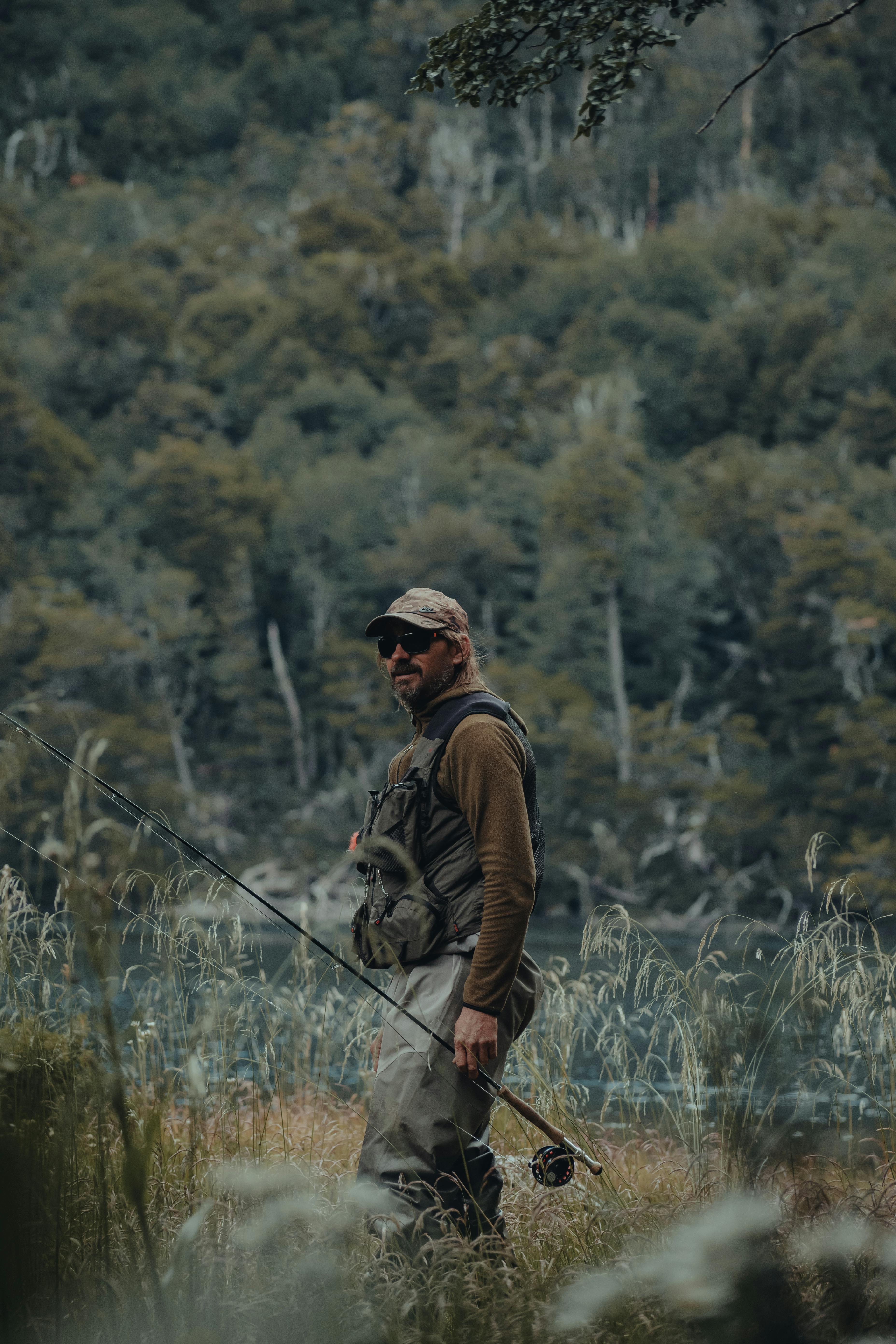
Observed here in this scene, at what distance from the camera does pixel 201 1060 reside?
6.36ft

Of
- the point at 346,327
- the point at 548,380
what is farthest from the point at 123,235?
the point at 548,380

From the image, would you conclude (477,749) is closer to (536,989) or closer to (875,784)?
(536,989)

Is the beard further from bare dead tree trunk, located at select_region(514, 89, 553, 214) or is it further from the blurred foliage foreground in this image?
bare dead tree trunk, located at select_region(514, 89, 553, 214)

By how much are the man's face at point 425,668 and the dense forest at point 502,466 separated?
23437 millimetres

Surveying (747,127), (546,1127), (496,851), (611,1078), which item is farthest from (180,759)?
(747,127)

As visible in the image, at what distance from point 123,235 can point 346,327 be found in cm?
1620

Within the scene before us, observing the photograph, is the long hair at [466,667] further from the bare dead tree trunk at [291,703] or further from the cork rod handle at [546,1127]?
the bare dead tree trunk at [291,703]

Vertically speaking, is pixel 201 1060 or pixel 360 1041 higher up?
pixel 201 1060

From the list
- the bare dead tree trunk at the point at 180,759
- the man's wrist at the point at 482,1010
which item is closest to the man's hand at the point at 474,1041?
the man's wrist at the point at 482,1010

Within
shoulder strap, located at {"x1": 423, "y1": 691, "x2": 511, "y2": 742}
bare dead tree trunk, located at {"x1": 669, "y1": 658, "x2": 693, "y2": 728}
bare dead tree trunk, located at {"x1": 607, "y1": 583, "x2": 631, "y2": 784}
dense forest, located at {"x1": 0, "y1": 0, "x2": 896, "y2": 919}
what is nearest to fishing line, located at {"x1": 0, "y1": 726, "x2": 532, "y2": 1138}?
shoulder strap, located at {"x1": 423, "y1": 691, "x2": 511, "y2": 742}

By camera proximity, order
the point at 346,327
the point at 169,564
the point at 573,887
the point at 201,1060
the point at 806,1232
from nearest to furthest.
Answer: the point at 806,1232, the point at 201,1060, the point at 573,887, the point at 169,564, the point at 346,327

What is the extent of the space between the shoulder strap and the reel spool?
30.5 inches

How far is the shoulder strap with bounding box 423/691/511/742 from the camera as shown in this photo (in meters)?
2.55

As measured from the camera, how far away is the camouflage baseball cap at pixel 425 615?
2.62m
